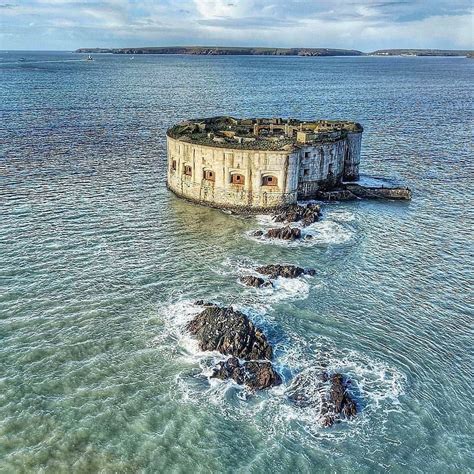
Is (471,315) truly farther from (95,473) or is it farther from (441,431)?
(95,473)

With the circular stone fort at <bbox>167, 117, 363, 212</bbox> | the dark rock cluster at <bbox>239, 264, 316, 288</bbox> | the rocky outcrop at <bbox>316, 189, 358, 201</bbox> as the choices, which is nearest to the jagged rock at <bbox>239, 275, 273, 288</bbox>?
the dark rock cluster at <bbox>239, 264, 316, 288</bbox>

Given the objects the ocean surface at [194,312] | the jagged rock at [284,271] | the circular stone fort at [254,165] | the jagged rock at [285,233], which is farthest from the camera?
the circular stone fort at [254,165]

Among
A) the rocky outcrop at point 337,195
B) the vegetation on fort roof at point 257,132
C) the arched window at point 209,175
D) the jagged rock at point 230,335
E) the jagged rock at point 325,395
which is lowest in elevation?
the rocky outcrop at point 337,195

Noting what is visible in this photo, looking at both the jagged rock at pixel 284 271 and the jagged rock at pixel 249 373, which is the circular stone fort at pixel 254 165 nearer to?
the jagged rock at pixel 284 271

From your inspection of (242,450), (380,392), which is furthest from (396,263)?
(242,450)

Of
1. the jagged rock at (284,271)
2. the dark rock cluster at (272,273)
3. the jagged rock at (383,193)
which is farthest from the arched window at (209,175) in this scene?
the jagged rock at (284,271)

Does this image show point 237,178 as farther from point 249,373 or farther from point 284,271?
point 249,373

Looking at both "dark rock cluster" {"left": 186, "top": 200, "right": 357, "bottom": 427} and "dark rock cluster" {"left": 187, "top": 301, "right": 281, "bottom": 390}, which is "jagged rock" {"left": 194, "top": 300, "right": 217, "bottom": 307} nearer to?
"dark rock cluster" {"left": 186, "top": 200, "right": 357, "bottom": 427}
